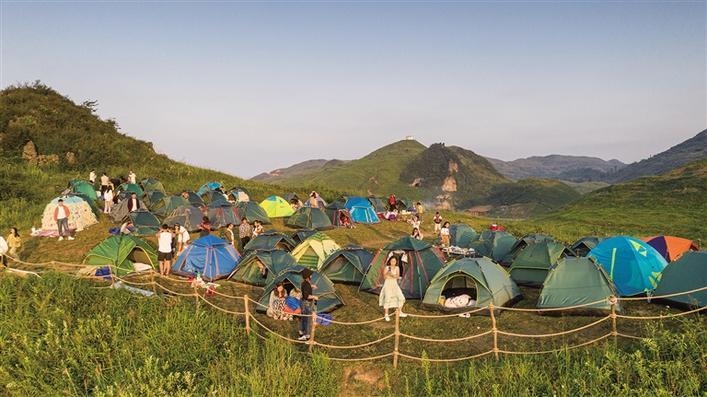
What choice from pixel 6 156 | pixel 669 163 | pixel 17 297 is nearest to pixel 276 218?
pixel 17 297

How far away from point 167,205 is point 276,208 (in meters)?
7.28

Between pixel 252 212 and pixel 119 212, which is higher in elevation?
pixel 119 212

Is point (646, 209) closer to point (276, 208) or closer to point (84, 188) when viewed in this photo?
point (276, 208)

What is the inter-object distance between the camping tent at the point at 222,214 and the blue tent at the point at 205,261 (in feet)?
26.7

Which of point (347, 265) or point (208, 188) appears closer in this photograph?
point (347, 265)

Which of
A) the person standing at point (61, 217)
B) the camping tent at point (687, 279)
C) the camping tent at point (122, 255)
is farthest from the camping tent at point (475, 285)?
the person standing at point (61, 217)

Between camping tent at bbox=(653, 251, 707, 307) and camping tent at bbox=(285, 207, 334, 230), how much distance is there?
1823 centimetres

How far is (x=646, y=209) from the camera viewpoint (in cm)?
5128

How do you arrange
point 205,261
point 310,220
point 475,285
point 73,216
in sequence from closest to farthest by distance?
point 475,285, point 205,261, point 73,216, point 310,220

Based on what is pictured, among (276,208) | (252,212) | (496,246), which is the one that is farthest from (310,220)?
(496,246)

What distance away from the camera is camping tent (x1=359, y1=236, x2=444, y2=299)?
13781mm

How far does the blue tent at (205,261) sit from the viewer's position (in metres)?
Answer: 15.5

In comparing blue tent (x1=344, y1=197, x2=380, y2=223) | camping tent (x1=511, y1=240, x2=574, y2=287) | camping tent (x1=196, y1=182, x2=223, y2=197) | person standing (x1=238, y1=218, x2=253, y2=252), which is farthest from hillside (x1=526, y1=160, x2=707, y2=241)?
camping tent (x1=196, y1=182, x2=223, y2=197)

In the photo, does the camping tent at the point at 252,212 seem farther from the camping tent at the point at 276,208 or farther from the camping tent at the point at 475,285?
the camping tent at the point at 475,285
